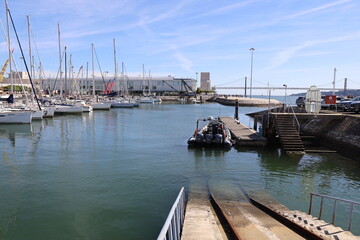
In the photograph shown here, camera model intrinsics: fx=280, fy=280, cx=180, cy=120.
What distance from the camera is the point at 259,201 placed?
12.8m

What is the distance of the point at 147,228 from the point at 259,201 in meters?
5.34

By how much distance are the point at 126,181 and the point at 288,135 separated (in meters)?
16.0

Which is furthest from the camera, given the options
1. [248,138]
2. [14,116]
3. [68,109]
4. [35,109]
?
[68,109]

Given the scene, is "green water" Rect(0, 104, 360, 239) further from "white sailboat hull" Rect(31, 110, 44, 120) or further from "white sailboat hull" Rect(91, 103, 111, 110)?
"white sailboat hull" Rect(91, 103, 111, 110)

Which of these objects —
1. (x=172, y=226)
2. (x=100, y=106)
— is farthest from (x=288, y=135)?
(x=100, y=106)

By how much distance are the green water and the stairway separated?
37.0 inches

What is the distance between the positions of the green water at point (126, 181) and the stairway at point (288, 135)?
94 centimetres

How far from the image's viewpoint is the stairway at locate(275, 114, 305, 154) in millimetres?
24203

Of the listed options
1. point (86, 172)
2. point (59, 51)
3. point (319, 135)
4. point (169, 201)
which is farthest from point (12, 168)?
point (59, 51)

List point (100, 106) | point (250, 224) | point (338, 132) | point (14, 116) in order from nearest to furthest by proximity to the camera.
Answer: point (250, 224) < point (338, 132) < point (14, 116) < point (100, 106)

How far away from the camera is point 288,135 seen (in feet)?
83.3

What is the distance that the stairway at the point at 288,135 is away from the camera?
24.2 m

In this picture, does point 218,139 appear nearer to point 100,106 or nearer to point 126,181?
point 126,181

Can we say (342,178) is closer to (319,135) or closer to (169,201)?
(169,201)
